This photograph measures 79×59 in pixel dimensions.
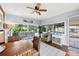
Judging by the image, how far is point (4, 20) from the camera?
1473 millimetres

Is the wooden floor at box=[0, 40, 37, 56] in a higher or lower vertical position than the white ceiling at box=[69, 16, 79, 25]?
lower

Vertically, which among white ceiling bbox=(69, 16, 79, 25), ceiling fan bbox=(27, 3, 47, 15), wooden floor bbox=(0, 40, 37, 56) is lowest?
wooden floor bbox=(0, 40, 37, 56)

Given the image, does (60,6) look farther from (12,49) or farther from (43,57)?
(12,49)

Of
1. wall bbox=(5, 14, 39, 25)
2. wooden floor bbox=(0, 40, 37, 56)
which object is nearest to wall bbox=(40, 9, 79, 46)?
wall bbox=(5, 14, 39, 25)

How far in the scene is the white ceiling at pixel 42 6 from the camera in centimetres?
147

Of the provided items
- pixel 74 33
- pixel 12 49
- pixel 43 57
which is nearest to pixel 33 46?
pixel 43 57

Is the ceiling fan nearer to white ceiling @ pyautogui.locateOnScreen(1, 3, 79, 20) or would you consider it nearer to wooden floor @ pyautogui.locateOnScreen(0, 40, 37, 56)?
white ceiling @ pyautogui.locateOnScreen(1, 3, 79, 20)

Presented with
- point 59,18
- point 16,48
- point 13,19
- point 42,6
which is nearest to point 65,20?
point 59,18

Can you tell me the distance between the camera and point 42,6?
1.52m

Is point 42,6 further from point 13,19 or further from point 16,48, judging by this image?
point 16,48

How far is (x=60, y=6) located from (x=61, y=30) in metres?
0.41

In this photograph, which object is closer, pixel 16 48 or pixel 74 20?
pixel 74 20

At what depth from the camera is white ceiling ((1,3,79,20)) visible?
1.47 meters

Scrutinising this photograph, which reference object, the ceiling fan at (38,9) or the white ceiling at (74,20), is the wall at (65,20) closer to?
the white ceiling at (74,20)
